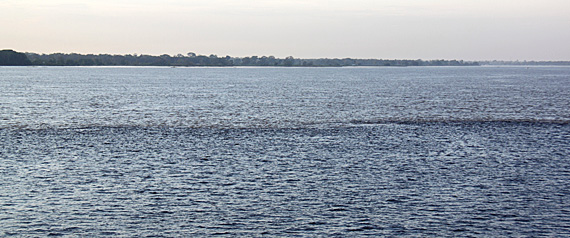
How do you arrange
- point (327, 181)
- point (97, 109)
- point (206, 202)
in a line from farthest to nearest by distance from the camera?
point (97, 109) < point (327, 181) < point (206, 202)

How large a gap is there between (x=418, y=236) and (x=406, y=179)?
1084cm

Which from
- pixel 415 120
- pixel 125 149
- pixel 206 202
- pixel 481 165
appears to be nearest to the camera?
pixel 206 202

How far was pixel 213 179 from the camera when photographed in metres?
34.4

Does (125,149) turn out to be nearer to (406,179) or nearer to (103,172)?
(103,172)

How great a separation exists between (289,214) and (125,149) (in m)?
21.5

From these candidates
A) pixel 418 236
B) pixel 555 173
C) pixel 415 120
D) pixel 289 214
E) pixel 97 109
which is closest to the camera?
pixel 418 236

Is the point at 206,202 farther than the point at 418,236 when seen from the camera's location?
Yes

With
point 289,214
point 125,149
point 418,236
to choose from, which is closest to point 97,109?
point 125,149

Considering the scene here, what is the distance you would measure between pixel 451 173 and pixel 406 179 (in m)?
3.58

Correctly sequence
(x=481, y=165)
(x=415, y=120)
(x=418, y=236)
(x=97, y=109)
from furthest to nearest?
(x=97, y=109) < (x=415, y=120) < (x=481, y=165) < (x=418, y=236)

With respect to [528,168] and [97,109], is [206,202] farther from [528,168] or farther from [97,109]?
[97,109]

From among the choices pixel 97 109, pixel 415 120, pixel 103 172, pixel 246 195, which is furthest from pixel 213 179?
pixel 97 109

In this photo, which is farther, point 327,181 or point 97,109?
point 97,109

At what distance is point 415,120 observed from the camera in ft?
220
